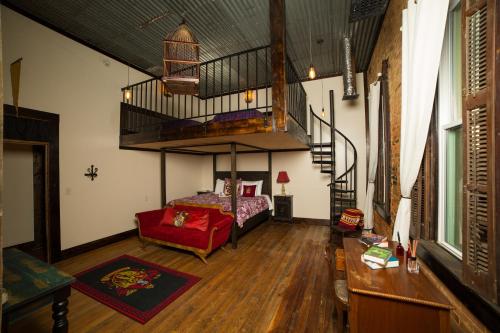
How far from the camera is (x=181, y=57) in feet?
8.47

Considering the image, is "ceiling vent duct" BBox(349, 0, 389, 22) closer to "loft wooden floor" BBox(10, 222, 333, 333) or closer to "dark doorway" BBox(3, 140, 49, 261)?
"loft wooden floor" BBox(10, 222, 333, 333)

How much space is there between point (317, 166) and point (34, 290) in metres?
5.00

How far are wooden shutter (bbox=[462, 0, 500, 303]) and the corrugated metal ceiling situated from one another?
2414 mm

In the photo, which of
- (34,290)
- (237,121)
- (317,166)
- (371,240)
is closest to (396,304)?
(371,240)

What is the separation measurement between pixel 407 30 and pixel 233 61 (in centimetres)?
329

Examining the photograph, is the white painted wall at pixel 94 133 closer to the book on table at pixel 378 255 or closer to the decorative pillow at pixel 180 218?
the decorative pillow at pixel 180 218

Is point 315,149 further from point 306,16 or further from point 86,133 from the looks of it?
point 86,133

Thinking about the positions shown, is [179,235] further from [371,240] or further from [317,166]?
[317,166]

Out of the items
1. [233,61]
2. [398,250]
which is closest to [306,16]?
[233,61]

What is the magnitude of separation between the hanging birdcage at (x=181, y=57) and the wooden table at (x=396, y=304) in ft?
8.06

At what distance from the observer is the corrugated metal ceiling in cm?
306

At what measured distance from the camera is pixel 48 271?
1.53 m

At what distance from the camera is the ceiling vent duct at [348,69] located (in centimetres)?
356

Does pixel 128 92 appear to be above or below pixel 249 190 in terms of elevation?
above
